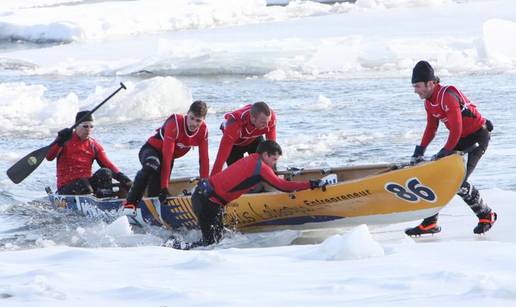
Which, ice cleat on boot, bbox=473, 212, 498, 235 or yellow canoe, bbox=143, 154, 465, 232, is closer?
yellow canoe, bbox=143, 154, 465, 232

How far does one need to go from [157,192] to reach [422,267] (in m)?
4.58

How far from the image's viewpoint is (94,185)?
1098 centimetres

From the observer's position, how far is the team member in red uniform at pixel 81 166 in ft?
35.5

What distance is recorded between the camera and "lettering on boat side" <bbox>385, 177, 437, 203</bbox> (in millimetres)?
8258

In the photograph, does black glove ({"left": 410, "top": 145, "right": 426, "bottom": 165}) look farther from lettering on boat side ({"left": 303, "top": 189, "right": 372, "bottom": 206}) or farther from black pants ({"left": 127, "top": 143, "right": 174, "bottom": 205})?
black pants ({"left": 127, "top": 143, "right": 174, "bottom": 205})

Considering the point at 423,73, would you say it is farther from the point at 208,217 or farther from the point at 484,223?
the point at 208,217

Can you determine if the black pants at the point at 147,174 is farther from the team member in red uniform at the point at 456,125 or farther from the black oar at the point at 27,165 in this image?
the team member in red uniform at the point at 456,125

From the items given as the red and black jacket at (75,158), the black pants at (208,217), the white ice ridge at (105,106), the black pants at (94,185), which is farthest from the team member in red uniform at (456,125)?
the white ice ridge at (105,106)

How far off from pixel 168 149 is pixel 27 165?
8.24ft

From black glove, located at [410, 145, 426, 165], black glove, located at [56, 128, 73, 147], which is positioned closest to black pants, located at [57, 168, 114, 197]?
black glove, located at [56, 128, 73, 147]

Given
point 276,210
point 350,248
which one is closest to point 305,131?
point 276,210

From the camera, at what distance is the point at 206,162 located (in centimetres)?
963

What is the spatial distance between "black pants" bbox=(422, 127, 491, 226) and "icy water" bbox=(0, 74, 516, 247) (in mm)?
2947

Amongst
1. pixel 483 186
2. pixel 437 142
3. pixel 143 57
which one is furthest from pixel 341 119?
pixel 143 57
